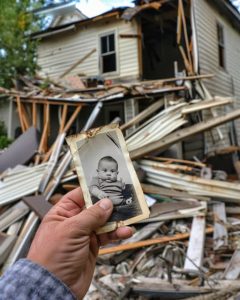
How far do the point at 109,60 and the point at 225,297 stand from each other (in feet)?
38.2

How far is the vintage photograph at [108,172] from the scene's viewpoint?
150cm

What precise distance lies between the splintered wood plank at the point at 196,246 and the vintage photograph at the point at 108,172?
367 centimetres

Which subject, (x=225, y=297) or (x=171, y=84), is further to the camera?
(x=171, y=84)

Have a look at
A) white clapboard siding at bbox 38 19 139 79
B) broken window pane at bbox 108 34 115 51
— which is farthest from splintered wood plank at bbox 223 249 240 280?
broken window pane at bbox 108 34 115 51

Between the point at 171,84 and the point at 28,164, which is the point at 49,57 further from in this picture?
the point at 28,164

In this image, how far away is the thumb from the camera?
1.36m

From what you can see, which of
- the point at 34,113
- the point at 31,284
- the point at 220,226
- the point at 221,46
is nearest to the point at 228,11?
the point at 221,46

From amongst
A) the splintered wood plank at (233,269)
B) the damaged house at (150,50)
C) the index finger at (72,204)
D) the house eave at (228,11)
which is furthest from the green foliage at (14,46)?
the index finger at (72,204)

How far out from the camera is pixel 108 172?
4.99 ft

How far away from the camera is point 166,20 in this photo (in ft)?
47.2

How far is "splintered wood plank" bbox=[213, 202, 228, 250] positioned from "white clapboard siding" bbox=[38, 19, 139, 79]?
Result: 7.55 meters

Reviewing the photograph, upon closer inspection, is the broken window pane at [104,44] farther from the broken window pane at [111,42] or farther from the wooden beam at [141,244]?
the wooden beam at [141,244]

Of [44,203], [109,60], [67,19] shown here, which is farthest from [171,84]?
[67,19]

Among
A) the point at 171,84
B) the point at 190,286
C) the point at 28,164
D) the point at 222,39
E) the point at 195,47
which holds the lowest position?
the point at 190,286
